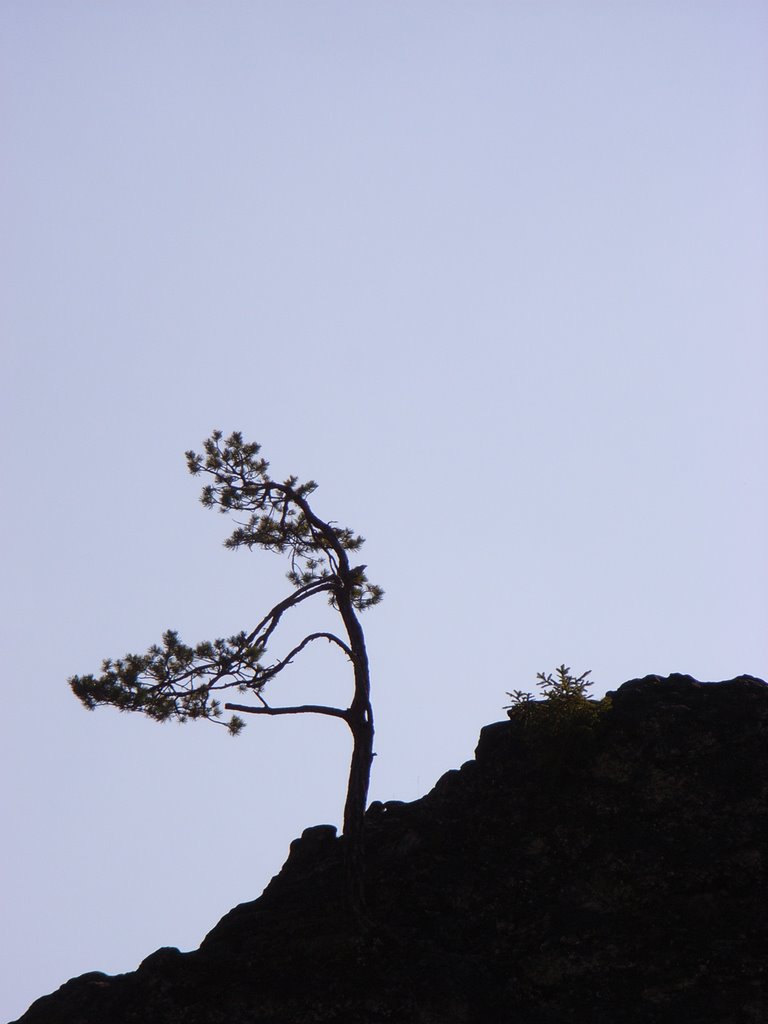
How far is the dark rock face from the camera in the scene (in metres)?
13.7

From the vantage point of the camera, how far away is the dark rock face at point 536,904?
539 inches

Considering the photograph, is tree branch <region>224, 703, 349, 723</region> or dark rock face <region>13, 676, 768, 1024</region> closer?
dark rock face <region>13, 676, 768, 1024</region>

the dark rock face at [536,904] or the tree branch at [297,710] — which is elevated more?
the tree branch at [297,710]

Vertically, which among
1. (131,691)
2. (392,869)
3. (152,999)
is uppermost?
(131,691)

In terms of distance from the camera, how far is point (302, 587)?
17.7 m

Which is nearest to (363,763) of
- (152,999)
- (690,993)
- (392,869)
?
(392,869)

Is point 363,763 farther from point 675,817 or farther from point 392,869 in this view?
point 675,817

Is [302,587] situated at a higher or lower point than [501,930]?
higher

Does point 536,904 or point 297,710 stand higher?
point 297,710

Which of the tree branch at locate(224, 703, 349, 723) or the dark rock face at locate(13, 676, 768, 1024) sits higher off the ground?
the tree branch at locate(224, 703, 349, 723)

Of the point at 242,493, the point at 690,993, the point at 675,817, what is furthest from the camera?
the point at 242,493

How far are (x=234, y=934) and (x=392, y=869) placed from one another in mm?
2619

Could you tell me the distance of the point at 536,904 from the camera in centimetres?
1527

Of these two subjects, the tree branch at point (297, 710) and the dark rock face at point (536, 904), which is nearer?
the dark rock face at point (536, 904)
